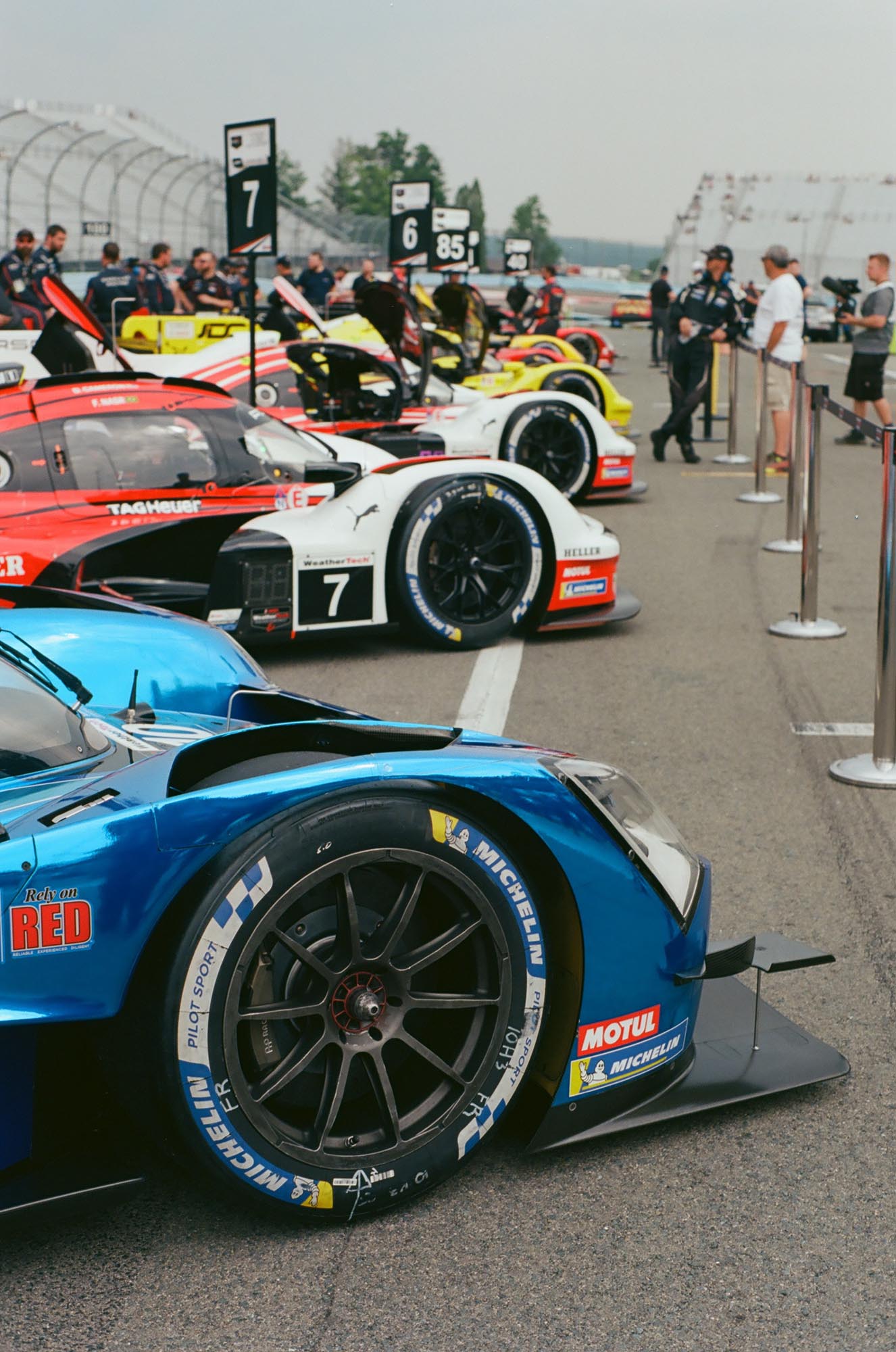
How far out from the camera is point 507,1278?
2.27 m

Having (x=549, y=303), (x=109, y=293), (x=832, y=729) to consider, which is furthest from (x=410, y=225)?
(x=832, y=729)

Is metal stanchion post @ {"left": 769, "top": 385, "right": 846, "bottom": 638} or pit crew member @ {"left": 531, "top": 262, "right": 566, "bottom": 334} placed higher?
pit crew member @ {"left": 531, "top": 262, "right": 566, "bottom": 334}

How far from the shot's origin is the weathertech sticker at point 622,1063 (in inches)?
101

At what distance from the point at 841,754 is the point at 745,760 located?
403mm

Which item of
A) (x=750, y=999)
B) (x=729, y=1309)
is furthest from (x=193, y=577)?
(x=729, y=1309)

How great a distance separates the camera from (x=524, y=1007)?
97.1 inches

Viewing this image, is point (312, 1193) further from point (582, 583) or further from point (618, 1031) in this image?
point (582, 583)

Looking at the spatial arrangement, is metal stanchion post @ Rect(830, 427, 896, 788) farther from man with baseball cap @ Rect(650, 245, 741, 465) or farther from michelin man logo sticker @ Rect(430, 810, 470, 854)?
man with baseball cap @ Rect(650, 245, 741, 465)

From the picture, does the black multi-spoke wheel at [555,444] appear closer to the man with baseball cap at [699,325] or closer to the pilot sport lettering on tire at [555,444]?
the pilot sport lettering on tire at [555,444]

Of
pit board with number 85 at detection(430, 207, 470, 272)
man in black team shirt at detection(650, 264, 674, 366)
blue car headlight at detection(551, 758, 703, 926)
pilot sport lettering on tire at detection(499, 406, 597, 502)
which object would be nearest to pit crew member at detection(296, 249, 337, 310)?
pit board with number 85 at detection(430, 207, 470, 272)

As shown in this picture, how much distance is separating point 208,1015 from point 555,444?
889 centimetres

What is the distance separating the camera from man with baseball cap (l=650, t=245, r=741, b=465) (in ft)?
42.9

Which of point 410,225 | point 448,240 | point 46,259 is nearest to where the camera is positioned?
point 46,259

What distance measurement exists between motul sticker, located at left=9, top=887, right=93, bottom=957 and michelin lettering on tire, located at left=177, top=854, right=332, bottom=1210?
0.57 feet
